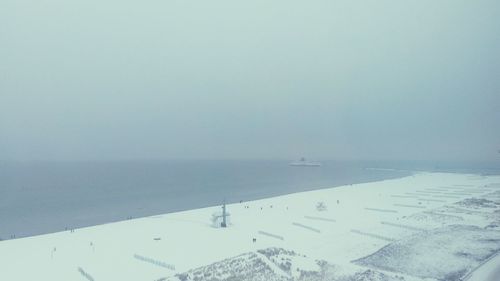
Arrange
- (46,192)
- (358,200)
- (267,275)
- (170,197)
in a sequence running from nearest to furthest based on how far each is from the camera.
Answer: (267,275) → (358,200) → (170,197) → (46,192)

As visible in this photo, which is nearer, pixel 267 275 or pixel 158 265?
pixel 267 275

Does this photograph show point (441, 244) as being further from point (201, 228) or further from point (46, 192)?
point (46, 192)

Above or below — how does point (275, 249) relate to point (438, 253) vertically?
above

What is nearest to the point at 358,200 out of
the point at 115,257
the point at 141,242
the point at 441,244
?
the point at 441,244

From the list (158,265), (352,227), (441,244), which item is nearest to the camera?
(158,265)

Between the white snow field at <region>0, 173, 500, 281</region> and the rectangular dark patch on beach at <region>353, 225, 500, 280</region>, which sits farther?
the rectangular dark patch on beach at <region>353, 225, 500, 280</region>

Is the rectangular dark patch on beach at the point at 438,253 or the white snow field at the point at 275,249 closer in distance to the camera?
the white snow field at the point at 275,249

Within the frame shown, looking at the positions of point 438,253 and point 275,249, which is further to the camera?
point 275,249

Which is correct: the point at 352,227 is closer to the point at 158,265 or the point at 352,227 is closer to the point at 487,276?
the point at 487,276
